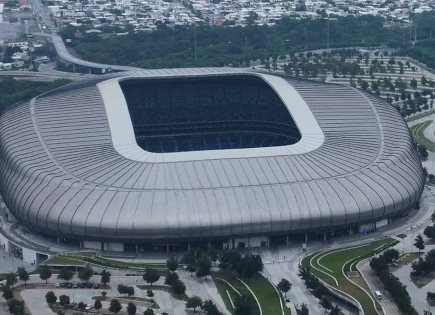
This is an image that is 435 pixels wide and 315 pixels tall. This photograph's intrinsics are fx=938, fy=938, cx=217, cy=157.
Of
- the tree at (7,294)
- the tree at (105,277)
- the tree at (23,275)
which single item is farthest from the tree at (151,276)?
the tree at (7,294)

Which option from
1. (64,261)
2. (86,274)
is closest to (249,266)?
(86,274)

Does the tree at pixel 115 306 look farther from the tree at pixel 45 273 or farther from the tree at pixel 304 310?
the tree at pixel 304 310

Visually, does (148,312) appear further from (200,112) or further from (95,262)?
(200,112)

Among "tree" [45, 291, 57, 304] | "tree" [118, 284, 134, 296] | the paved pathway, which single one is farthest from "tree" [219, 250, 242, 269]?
the paved pathway

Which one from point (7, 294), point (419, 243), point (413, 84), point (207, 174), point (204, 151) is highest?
point (204, 151)

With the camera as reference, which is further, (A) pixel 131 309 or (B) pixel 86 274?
(B) pixel 86 274

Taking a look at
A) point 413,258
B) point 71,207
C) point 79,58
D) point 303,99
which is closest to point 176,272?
point 71,207
